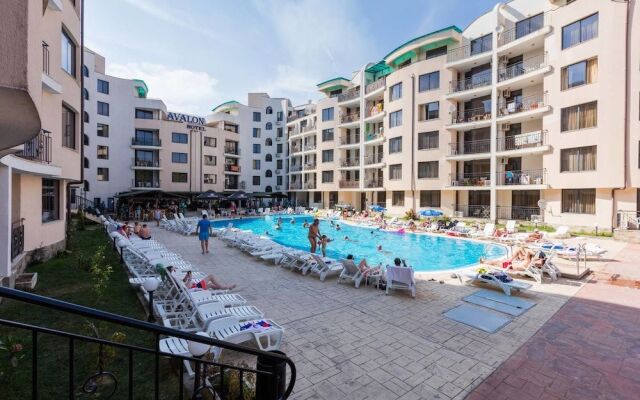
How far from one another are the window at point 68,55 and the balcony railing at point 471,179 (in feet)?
92.7

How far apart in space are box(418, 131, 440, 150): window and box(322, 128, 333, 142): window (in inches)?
611

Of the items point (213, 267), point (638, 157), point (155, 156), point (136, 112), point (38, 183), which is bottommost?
point (213, 267)

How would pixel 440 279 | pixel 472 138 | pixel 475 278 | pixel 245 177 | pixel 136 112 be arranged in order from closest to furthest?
pixel 475 278, pixel 440 279, pixel 472 138, pixel 136 112, pixel 245 177

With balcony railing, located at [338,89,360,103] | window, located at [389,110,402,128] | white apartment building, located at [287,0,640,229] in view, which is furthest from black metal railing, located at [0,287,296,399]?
balcony railing, located at [338,89,360,103]

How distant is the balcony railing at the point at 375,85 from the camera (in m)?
36.2

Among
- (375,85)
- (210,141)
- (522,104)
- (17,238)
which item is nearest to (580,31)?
(522,104)

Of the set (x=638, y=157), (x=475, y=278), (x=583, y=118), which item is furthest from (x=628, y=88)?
(x=475, y=278)

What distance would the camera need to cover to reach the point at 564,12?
72.8ft

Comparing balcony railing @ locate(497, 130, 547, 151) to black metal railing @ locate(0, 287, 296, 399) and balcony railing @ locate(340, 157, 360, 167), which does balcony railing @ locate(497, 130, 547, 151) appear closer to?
balcony railing @ locate(340, 157, 360, 167)

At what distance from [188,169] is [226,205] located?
27.0 ft

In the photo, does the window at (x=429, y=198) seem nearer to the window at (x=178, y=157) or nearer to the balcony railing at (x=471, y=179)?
the balcony railing at (x=471, y=179)

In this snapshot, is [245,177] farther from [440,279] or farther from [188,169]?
[440,279]

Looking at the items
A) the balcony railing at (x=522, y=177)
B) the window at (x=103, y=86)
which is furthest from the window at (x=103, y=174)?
the balcony railing at (x=522, y=177)

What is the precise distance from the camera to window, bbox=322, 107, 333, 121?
44.3 m
